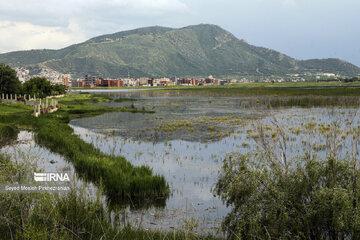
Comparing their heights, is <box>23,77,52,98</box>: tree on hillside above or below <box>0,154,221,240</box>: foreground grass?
above

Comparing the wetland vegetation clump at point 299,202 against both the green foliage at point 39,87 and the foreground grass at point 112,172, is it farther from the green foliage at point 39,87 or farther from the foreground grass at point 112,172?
the green foliage at point 39,87

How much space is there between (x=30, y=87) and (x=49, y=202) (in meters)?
89.8

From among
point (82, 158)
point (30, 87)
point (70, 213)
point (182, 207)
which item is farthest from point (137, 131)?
point (30, 87)

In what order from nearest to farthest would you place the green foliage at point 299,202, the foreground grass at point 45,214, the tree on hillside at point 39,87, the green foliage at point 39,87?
the green foliage at point 299,202 < the foreground grass at point 45,214 < the green foliage at point 39,87 < the tree on hillside at point 39,87

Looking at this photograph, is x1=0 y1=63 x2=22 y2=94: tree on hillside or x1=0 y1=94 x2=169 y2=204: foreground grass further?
x1=0 y1=63 x2=22 y2=94: tree on hillside

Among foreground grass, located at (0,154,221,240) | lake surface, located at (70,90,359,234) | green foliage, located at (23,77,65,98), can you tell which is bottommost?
lake surface, located at (70,90,359,234)

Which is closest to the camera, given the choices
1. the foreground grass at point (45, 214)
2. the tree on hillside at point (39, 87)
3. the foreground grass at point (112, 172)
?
the foreground grass at point (45, 214)

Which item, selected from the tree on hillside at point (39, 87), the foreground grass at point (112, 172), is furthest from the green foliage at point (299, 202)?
the tree on hillside at point (39, 87)

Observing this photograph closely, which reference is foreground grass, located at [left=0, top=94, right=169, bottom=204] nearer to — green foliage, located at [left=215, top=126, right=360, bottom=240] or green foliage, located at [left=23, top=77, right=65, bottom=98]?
green foliage, located at [left=215, top=126, right=360, bottom=240]

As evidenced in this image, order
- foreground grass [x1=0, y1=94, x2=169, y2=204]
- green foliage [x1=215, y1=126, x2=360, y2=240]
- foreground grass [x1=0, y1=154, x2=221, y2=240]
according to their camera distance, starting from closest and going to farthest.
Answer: green foliage [x1=215, y1=126, x2=360, y2=240], foreground grass [x1=0, y1=154, x2=221, y2=240], foreground grass [x1=0, y1=94, x2=169, y2=204]

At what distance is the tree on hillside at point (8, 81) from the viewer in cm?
7594

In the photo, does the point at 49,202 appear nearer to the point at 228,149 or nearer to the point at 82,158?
the point at 82,158

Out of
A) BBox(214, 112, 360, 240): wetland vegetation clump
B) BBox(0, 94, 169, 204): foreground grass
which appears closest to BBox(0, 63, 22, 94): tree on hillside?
BBox(0, 94, 169, 204): foreground grass

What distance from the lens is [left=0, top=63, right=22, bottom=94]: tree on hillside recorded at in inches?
2990
